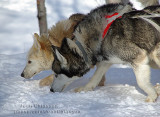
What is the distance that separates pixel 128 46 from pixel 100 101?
0.85m

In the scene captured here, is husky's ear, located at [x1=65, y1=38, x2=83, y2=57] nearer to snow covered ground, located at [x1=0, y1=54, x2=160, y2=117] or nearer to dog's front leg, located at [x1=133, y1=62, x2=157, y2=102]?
snow covered ground, located at [x1=0, y1=54, x2=160, y2=117]

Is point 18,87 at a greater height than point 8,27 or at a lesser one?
lesser

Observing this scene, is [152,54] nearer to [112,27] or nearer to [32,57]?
[112,27]

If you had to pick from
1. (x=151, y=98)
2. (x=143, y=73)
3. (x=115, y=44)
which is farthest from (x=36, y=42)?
(x=151, y=98)

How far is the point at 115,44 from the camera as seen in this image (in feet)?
11.9

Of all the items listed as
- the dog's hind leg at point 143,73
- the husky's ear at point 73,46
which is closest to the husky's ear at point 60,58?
the husky's ear at point 73,46

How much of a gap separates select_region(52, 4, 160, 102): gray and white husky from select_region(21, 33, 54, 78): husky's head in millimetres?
Answer: 734

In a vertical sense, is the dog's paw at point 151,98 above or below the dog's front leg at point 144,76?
below

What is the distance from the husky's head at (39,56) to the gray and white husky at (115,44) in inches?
28.9

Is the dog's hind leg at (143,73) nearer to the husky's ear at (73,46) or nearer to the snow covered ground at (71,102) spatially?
the snow covered ground at (71,102)

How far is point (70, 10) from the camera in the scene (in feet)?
39.2

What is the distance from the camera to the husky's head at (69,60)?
12.4ft

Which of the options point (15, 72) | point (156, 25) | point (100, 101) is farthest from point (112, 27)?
point (15, 72)

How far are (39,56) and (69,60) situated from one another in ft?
3.41
